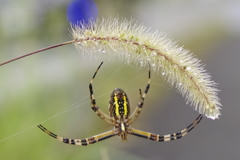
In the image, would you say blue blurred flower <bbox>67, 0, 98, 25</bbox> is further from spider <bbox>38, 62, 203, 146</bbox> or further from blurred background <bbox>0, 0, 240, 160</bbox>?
spider <bbox>38, 62, 203, 146</bbox>

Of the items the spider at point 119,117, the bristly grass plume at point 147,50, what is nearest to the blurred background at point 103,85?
the spider at point 119,117

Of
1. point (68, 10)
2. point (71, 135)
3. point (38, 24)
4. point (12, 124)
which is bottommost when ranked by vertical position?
point (71, 135)

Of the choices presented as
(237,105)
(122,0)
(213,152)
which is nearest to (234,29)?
(237,105)

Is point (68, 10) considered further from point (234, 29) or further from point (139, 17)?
point (234, 29)

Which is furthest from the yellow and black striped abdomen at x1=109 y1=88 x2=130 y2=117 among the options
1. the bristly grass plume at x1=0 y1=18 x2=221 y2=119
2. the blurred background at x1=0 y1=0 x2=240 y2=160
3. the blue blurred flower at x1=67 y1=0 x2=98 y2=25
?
the blue blurred flower at x1=67 y1=0 x2=98 y2=25

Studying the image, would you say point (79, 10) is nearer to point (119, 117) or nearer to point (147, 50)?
point (119, 117)

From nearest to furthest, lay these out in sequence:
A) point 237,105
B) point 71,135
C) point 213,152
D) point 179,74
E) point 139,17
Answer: point 179,74
point 71,135
point 213,152
point 237,105
point 139,17
